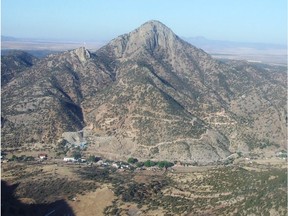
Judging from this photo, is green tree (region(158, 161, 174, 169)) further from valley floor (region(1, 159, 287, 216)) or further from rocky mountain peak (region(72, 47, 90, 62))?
rocky mountain peak (region(72, 47, 90, 62))

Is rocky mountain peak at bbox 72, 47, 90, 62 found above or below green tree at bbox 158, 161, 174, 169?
above

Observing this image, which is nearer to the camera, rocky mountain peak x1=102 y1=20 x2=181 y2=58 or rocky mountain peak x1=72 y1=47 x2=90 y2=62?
rocky mountain peak x1=72 y1=47 x2=90 y2=62

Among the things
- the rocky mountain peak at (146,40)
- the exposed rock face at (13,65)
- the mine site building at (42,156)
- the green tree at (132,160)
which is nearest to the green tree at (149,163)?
the green tree at (132,160)

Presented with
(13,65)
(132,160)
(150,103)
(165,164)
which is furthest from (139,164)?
(13,65)

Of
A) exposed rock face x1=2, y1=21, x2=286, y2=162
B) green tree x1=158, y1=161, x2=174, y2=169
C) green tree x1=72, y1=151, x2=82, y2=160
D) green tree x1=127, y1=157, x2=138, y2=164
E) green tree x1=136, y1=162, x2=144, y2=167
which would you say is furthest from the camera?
exposed rock face x1=2, y1=21, x2=286, y2=162

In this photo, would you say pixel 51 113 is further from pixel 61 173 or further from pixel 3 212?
pixel 3 212

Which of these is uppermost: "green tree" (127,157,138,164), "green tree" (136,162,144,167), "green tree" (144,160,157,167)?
"green tree" (144,160,157,167)

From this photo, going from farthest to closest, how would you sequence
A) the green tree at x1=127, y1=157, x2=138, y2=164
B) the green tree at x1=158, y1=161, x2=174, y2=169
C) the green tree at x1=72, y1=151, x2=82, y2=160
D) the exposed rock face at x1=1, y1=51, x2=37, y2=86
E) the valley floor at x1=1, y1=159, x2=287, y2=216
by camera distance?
1. the exposed rock face at x1=1, y1=51, x2=37, y2=86
2. the green tree at x1=72, y1=151, x2=82, y2=160
3. the green tree at x1=127, y1=157, x2=138, y2=164
4. the green tree at x1=158, y1=161, x2=174, y2=169
5. the valley floor at x1=1, y1=159, x2=287, y2=216

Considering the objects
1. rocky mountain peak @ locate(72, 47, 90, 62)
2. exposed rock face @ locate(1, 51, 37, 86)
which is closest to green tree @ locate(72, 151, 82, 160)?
exposed rock face @ locate(1, 51, 37, 86)

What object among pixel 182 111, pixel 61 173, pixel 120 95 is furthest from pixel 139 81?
pixel 61 173
